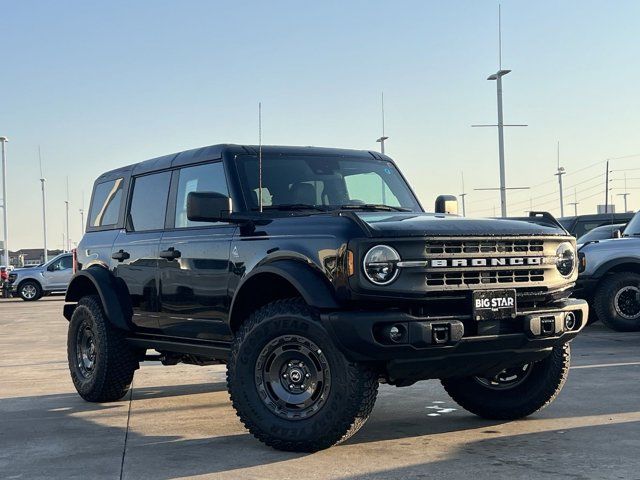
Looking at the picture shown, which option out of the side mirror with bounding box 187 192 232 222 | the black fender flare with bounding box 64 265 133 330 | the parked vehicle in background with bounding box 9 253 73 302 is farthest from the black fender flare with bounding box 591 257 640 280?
the parked vehicle in background with bounding box 9 253 73 302

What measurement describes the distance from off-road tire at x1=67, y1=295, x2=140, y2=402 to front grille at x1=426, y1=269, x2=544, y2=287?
3435 millimetres

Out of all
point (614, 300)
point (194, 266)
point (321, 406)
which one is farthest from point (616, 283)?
point (321, 406)

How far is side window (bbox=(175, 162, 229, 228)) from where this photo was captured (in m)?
6.87

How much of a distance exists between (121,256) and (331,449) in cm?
286

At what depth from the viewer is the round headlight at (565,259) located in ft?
20.2

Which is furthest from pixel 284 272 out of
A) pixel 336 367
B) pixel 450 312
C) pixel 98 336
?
pixel 98 336

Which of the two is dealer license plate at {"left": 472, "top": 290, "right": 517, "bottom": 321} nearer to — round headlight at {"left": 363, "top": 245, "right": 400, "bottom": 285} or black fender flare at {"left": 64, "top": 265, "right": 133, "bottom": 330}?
round headlight at {"left": 363, "top": 245, "right": 400, "bottom": 285}

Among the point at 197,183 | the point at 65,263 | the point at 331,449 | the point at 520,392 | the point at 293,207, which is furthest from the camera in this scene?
the point at 65,263

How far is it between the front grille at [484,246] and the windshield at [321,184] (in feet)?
4.52

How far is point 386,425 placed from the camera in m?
6.69

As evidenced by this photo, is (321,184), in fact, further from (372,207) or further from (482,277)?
(482,277)

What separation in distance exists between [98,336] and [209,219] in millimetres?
2183

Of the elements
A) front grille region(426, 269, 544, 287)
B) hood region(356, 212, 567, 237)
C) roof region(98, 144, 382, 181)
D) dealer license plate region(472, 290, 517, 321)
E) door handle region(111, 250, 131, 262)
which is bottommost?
dealer license plate region(472, 290, 517, 321)

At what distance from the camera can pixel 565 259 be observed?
20.3ft
